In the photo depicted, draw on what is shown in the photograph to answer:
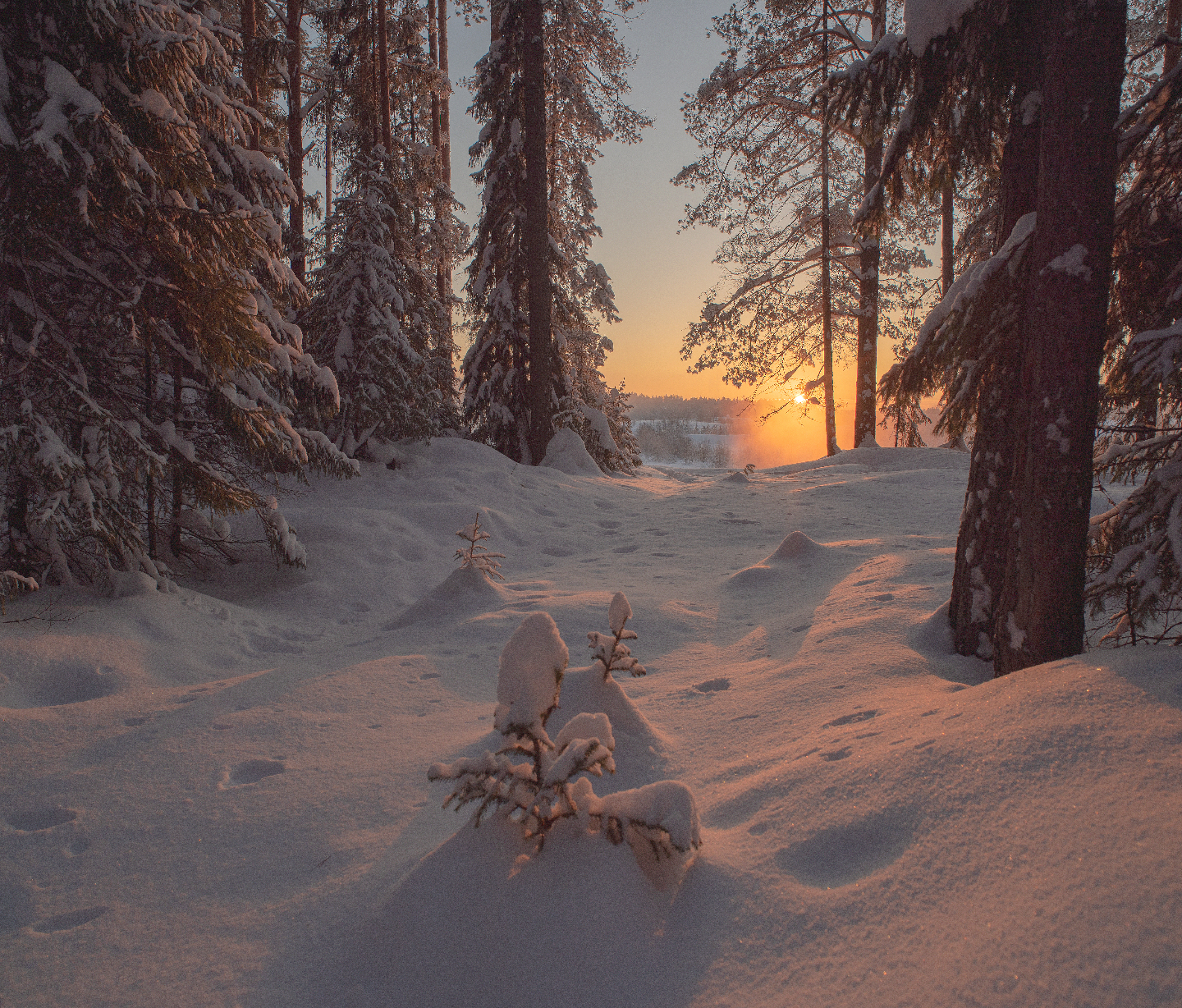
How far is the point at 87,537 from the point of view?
15.0 feet

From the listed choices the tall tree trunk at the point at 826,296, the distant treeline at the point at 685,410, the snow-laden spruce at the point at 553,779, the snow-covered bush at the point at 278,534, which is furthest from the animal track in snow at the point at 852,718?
the distant treeline at the point at 685,410

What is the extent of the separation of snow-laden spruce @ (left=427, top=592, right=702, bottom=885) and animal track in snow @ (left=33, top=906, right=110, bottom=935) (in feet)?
3.82

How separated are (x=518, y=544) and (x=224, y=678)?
408 cm

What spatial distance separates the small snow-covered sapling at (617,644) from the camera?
2.45m

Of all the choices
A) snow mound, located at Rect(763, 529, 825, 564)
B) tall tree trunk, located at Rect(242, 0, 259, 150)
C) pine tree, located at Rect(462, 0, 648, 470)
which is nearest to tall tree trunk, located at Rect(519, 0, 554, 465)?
pine tree, located at Rect(462, 0, 648, 470)

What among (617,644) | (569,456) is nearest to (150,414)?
(617,644)

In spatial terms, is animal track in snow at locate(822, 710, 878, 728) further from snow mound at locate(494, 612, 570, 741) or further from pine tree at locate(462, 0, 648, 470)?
pine tree at locate(462, 0, 648, 470)

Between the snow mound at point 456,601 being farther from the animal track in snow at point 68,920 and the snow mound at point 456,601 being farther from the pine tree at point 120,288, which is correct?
the animal track in snow at point 68,920

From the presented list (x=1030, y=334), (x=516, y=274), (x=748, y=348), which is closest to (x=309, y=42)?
(x=516, y=274)

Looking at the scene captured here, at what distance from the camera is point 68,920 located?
6.05 feet

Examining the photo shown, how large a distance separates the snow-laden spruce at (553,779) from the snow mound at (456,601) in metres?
3.16

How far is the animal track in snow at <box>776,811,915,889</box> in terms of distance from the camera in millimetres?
1733

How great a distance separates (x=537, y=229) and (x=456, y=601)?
846 centimetres

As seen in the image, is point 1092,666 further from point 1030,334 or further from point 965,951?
point 1030,334
